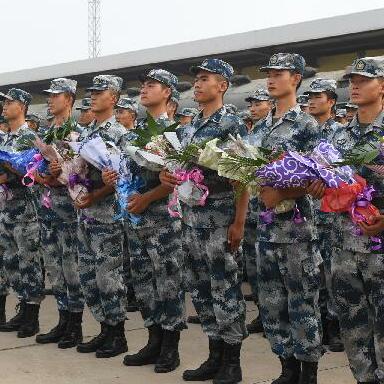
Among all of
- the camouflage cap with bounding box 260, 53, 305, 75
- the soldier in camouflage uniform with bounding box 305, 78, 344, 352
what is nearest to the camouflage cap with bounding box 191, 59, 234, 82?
the camouflage cap with bounding box 260, 53, 305, 75

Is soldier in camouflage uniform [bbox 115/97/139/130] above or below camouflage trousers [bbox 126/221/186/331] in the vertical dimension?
above

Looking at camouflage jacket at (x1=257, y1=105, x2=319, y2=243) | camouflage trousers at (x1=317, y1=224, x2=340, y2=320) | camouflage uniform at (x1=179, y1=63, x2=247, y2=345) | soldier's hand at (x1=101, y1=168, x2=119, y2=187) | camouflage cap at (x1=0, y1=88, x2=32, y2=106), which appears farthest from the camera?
camouflage cap at (x1=0, y1=88, x2=32, y2=106)

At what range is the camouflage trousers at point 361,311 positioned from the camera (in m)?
3.37

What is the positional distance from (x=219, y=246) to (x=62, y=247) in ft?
5.41

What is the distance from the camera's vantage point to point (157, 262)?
15.0 ft

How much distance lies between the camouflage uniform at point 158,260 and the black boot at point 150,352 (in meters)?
0.07

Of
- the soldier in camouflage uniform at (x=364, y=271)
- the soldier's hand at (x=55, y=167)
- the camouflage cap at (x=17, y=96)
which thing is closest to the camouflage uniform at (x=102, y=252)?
the soldier's hand at (x=55, y=167)

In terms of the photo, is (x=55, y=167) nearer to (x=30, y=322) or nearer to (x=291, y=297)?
(x=30, y=322)

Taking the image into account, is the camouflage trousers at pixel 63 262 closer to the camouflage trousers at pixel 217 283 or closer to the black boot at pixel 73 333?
the black boot at pixel 73 333

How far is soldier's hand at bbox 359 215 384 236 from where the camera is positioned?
3.21 m

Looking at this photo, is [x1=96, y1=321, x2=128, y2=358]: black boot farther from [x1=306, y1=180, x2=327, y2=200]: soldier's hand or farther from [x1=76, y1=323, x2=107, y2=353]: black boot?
[x1=306, y1=180, x2=327, y2=200]: soldier's hand

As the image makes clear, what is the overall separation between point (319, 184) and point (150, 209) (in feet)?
5.05

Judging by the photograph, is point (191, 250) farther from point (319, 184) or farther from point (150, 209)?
point (319, 184)

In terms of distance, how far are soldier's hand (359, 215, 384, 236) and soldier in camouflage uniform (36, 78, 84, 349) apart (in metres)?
2.60
